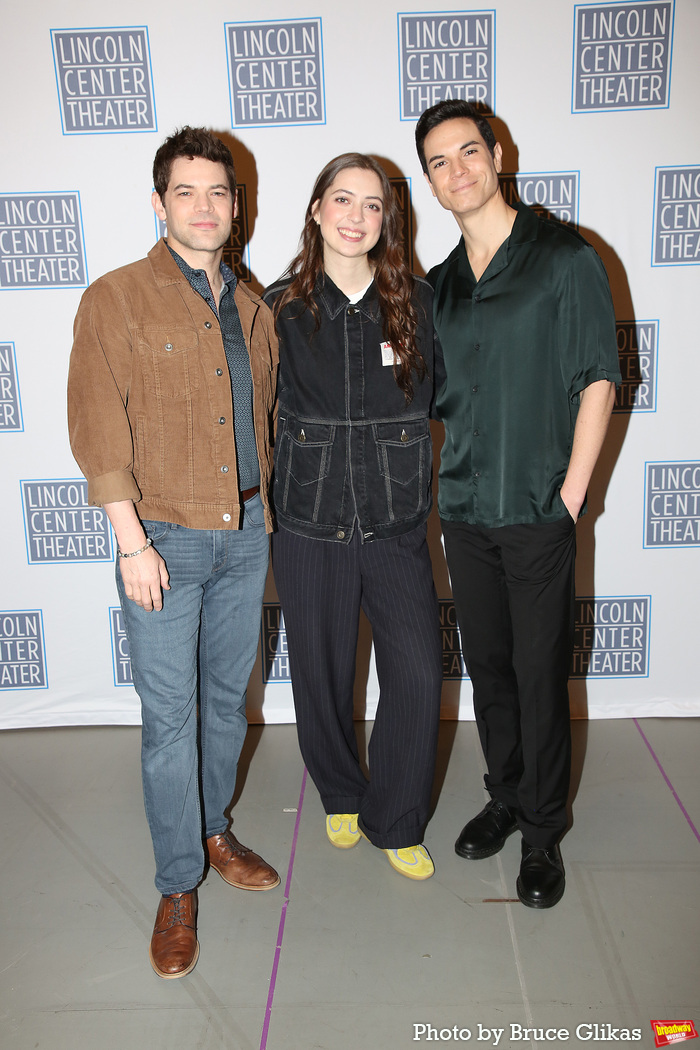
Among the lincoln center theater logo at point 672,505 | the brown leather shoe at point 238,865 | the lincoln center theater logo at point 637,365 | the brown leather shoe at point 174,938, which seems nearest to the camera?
the brown leather shoe at point 174,938

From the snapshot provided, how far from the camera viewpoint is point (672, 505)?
2.97 meters

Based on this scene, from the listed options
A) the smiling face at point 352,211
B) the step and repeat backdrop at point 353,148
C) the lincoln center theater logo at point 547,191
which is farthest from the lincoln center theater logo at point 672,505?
the smiling face at point 352,211

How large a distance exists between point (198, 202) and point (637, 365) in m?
1.71

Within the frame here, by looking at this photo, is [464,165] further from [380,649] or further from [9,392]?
[9,392]

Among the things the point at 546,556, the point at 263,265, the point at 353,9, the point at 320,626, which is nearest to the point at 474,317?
the point at 546,556

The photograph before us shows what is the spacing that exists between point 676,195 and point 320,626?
190cm

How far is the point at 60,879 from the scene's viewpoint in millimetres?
2234

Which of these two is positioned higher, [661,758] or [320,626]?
[320,626]

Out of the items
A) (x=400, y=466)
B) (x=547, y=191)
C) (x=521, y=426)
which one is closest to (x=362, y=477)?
(x=400, y=466)

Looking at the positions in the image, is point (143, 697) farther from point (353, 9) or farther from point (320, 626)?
point (353, 9)

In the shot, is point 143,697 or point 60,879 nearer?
point 143,697

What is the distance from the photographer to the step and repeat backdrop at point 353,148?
2.65 metres

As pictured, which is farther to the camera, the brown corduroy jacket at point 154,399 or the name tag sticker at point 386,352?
the name tag sticker at point 386,352

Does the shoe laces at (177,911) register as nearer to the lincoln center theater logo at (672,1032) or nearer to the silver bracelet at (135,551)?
the silver bracelet at (135,551)
